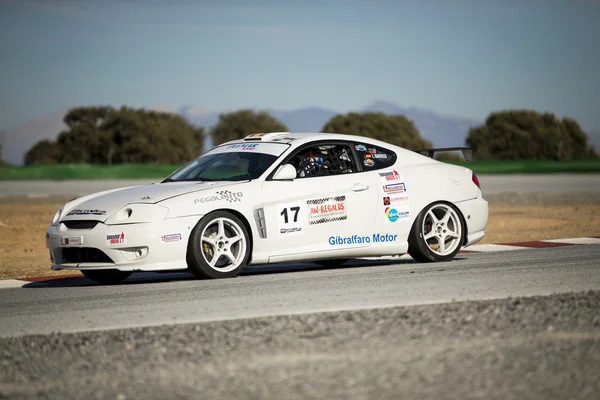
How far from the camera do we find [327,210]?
1015 cm

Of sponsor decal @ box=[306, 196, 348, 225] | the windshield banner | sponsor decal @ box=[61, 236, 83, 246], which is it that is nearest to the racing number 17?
sponsor decal @ box=[306, 196, 348, 225]

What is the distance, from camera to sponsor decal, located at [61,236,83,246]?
31.0ft

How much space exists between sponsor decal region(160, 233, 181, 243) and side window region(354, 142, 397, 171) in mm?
2364

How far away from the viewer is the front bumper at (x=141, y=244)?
9.28 meters

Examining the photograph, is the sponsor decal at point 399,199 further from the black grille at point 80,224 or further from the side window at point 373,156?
the black grille at point 80,224

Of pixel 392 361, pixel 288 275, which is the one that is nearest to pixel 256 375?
pixel 392 361

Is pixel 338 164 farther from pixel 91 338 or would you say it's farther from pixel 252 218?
pixel 91 338

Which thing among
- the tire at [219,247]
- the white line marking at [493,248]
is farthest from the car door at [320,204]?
the white line marking at [493,248]

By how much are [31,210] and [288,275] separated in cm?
1962

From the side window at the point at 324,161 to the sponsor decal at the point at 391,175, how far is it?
31cm

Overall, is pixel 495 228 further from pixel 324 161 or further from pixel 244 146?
pixel 244 146

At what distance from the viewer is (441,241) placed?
10828mm

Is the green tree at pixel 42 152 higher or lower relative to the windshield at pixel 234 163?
higher

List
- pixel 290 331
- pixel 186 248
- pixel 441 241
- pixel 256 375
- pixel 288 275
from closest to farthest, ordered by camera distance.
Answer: pixel 256 375 < pixel 290 331 < pixel 186 248 < pixel 288 275 < pixel 441 241
